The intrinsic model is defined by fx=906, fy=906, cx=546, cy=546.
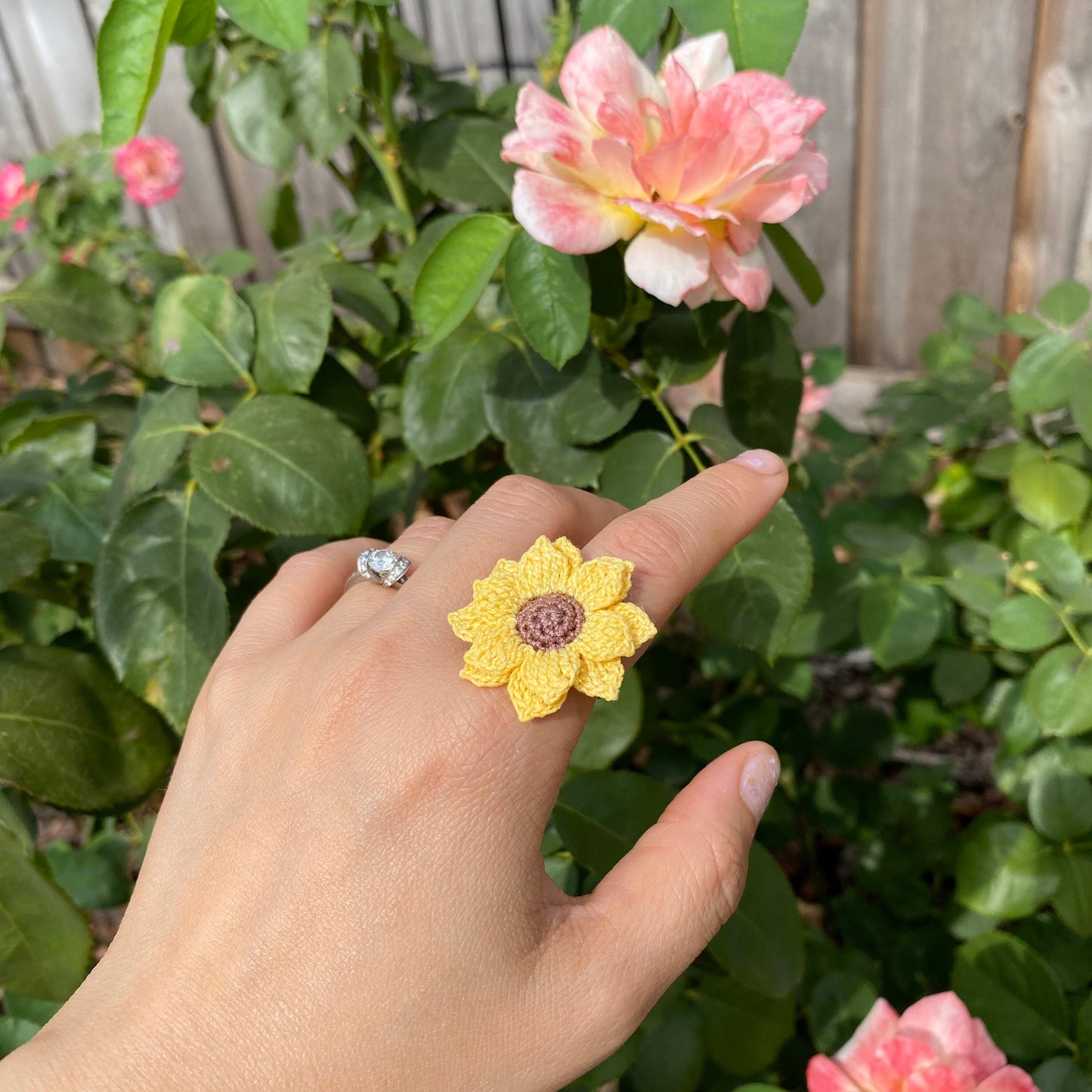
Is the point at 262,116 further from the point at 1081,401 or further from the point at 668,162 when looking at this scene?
the point at 1081,401

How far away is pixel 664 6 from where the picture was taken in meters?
0.81

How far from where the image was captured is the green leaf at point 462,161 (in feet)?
3.47

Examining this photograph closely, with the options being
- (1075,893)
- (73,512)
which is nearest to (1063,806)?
(1075,893)

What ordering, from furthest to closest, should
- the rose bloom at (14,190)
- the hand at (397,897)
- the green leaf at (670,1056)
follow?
the rose bloom at (14,190) → the green leaf at (670,1056) → the hand at (397,897)

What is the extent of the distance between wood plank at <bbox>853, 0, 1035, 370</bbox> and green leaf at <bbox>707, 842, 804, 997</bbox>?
1.84 m

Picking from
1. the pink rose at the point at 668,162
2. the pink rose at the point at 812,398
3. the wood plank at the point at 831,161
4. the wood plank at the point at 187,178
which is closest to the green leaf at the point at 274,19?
the pink rose at the point at 668,162

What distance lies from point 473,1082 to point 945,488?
119 centimetres

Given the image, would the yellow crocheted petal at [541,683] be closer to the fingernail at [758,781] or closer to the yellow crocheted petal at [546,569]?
the yellow crocheted petal at [546,569]

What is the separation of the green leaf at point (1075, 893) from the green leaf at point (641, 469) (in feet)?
2.33

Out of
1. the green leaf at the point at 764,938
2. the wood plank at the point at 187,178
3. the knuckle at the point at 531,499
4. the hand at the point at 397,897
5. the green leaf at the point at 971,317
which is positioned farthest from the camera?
the wood plank at the point at 187,178

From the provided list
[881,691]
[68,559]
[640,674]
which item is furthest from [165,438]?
[881,691]

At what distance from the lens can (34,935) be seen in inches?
30.6

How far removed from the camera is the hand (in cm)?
58

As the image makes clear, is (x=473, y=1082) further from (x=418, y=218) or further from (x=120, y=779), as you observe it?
(x=418, y=218)
